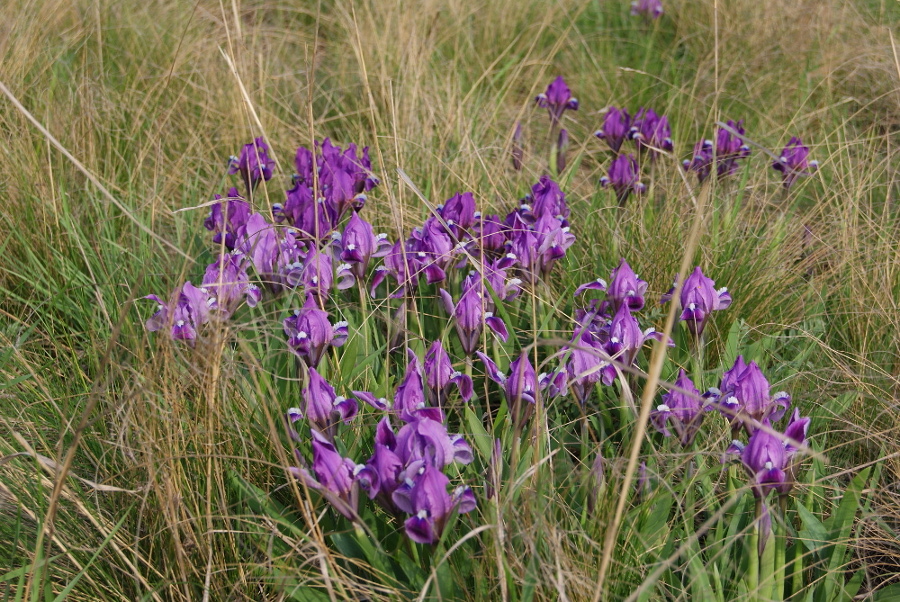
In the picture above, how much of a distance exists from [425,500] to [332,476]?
188 mm

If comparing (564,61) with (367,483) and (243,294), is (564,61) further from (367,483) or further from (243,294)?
(367,483)

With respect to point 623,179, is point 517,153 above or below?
below

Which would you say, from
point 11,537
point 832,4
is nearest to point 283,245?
point 11,537

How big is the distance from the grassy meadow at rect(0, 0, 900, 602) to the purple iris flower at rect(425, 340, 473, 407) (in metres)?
0.14

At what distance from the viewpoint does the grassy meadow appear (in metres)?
1.73

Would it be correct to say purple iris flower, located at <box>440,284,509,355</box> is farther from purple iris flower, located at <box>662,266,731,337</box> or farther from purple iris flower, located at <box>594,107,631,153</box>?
purple iris flower, located at <box>594,107,631,153</box>

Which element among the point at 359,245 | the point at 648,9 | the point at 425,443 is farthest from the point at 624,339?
the point at 648,9

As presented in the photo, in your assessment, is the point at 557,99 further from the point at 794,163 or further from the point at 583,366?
the point at 583,366

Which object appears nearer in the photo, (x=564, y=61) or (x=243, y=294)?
(x=243, y=294)

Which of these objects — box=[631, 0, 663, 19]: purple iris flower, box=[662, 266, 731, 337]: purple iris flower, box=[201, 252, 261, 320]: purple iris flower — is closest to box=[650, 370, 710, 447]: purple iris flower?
box=[662, 266, 731, 337]: purple iris flower

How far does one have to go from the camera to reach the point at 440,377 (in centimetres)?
195

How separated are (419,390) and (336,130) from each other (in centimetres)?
251

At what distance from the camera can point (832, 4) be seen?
477 centimetres

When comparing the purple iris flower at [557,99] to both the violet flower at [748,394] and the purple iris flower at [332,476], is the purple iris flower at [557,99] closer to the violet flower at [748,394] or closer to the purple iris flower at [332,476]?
the violet flower at [748,394]
